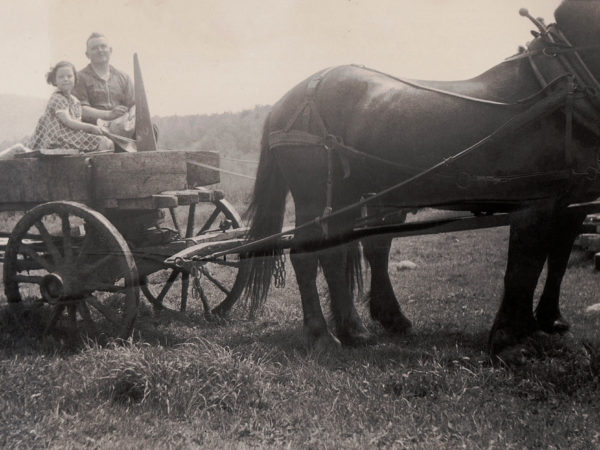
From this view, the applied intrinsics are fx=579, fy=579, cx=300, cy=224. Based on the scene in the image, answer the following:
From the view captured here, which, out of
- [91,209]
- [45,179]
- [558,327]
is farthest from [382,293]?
[45,179]

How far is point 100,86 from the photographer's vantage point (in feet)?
17.3

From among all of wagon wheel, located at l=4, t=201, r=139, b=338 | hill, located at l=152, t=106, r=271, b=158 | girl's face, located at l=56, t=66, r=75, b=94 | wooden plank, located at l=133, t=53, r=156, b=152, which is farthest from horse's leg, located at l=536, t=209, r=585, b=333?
hill, located at l=152, t=106, r=271, b=158

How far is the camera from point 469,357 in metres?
3.79

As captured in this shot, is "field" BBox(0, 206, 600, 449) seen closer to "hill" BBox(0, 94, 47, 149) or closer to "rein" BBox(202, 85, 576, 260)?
"rein" BBox(202, 85, 576, 260)

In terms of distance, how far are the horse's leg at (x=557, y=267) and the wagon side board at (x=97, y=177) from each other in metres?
2.78

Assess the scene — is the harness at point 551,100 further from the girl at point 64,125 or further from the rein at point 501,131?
the girl at point 64,125

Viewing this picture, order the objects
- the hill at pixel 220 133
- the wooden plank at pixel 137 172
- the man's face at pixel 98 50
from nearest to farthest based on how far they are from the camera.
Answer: the wooden plank at pixel 137 172, the man's face at pixel 98 50, the hill at pixel 220 133

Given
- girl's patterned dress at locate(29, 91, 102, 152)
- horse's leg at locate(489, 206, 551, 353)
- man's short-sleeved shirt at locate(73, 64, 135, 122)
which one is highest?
man's short-sleeved shirt at locate(73, 64, 135, 122)

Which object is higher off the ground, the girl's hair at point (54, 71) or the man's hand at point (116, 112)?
the girl's hair at point (54, 71)

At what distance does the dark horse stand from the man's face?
1.82 meters

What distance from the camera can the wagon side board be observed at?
4367 mm


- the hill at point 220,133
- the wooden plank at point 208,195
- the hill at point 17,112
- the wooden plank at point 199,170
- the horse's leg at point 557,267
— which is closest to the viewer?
the horse's leg at point 557,267

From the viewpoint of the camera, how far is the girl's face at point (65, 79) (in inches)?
186

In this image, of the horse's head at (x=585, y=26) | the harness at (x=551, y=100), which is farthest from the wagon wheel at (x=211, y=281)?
the horse's head at (x=585, y=26)
